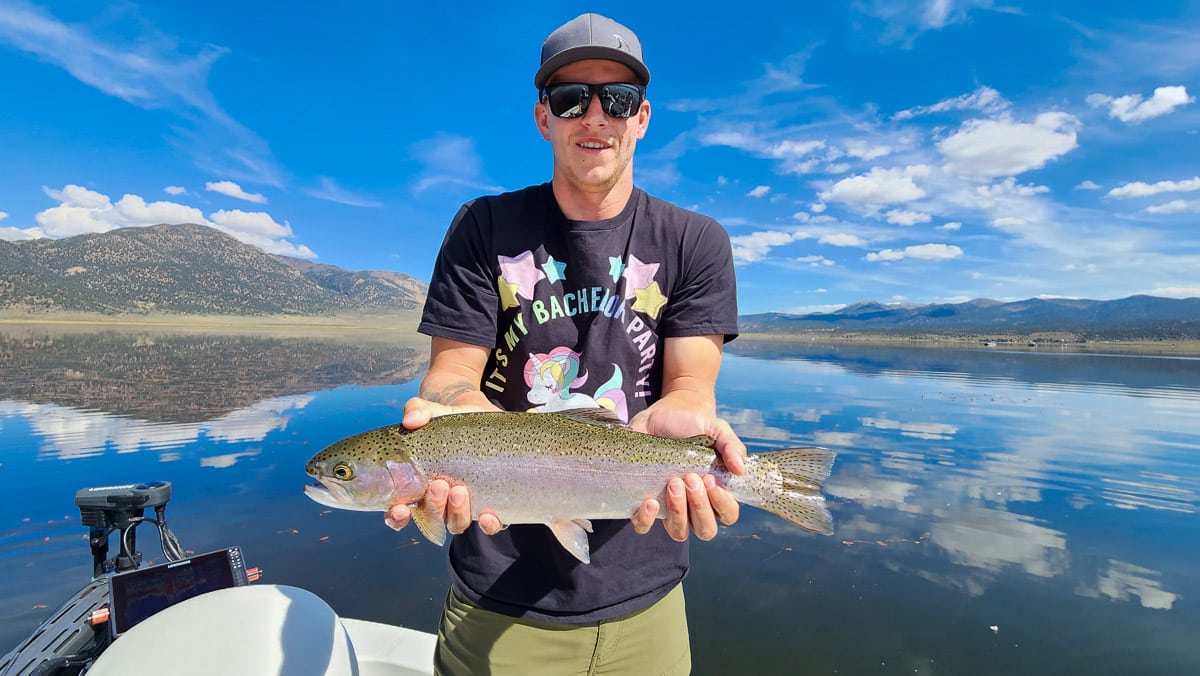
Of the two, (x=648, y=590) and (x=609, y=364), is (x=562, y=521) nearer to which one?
(x=648, y=590)

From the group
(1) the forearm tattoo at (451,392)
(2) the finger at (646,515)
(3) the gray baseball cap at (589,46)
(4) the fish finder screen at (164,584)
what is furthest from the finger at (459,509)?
(3) the gray baseball cap at (589,46)

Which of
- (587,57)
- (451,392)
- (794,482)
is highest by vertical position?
(587,57)

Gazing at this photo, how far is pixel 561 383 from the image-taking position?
12.7 ft

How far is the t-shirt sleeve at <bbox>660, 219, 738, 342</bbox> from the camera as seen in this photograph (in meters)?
3.85

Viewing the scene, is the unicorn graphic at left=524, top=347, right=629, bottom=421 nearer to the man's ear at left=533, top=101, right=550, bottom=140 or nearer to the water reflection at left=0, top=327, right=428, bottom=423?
the man's ear at left=533, top=101, right=550, bottom=140

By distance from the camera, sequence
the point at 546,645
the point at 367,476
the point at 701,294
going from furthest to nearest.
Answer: the point at 701,294 → the point at 367,476 → the point at 546,645

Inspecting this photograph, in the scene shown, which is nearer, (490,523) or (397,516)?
(490,523)

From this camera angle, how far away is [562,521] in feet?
11.6

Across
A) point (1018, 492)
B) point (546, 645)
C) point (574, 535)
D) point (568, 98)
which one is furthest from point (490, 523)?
point (1018, 492)

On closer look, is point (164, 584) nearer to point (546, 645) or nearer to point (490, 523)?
point (490, 523)

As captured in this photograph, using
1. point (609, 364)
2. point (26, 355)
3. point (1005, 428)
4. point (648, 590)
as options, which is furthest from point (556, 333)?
point (26, 355)

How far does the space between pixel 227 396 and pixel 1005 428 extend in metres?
38.7

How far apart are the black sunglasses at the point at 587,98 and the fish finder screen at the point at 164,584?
174 inches

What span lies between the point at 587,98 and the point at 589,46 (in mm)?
301
